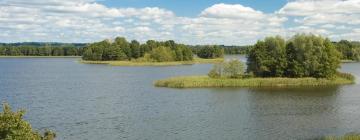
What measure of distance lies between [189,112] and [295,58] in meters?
38.9

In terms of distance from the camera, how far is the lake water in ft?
123

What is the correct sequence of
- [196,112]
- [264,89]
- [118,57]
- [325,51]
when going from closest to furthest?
[196,112], [264,89], [325,51], [118,57]

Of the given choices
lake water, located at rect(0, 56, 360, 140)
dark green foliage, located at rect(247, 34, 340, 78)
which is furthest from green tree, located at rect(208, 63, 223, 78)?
lake water, located at rect(0, 56, 360, 140)

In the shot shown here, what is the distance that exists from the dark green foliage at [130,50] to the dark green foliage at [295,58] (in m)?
81.6

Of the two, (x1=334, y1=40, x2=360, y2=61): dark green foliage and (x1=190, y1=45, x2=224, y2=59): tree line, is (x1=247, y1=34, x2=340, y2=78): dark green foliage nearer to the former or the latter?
(x1=334, y1=40, x2=360, y2=61): dark green foliage

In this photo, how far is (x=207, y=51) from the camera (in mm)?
195875

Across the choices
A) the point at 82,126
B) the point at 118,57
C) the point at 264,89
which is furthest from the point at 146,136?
the point at 118,57

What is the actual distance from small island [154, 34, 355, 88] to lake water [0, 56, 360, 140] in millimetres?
5507

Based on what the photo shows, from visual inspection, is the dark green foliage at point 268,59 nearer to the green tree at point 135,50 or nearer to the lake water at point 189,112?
the lake water at point 189,112

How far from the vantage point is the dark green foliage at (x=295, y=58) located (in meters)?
79.3

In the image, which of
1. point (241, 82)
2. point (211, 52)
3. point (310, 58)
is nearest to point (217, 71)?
point (241, 82)

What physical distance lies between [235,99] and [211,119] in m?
15.1

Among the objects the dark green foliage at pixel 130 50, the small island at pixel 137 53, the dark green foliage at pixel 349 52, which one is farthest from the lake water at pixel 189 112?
the dark green foliage at pixel 349 52

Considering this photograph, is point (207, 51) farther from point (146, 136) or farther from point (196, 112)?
point (146, 136)
